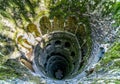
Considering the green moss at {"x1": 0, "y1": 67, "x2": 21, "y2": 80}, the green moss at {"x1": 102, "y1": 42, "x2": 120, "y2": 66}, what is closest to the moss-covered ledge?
the green moss at {"x1": 0, "y1": 67, "x2": 21, "y2": 80}

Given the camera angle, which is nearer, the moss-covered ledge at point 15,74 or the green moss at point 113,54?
the moss-covered ledge at point 15,74

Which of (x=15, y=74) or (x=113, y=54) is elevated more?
(x=113, y=54)

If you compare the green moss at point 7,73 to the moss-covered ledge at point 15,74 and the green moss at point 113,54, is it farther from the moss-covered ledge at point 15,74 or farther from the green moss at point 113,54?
the green moss at point 113,54

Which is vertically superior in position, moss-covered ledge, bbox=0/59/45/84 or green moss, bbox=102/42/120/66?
green moss, bbox=102/42/120/66

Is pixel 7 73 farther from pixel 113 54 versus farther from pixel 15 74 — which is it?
pixel 113 54

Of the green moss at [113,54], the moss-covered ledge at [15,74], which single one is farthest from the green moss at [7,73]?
the green moss at [113,54]

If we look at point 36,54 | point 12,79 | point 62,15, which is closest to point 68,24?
point 62,15

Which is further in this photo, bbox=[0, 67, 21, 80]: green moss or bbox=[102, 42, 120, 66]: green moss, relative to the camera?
bbox=[102, 42, 120, 66]: green moss

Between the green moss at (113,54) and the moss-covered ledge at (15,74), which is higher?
the green moss at (113,54)

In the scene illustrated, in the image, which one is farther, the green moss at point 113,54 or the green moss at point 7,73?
the green moss at point 113,54

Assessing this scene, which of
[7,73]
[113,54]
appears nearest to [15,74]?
[7,73]

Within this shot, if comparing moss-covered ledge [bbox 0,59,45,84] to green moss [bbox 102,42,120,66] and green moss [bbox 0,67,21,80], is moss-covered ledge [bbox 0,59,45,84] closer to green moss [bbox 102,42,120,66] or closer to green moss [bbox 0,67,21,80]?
green moss [bbox 0,67,21,80]

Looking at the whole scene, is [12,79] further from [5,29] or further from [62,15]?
[62,15]

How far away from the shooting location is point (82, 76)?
9.53 m
